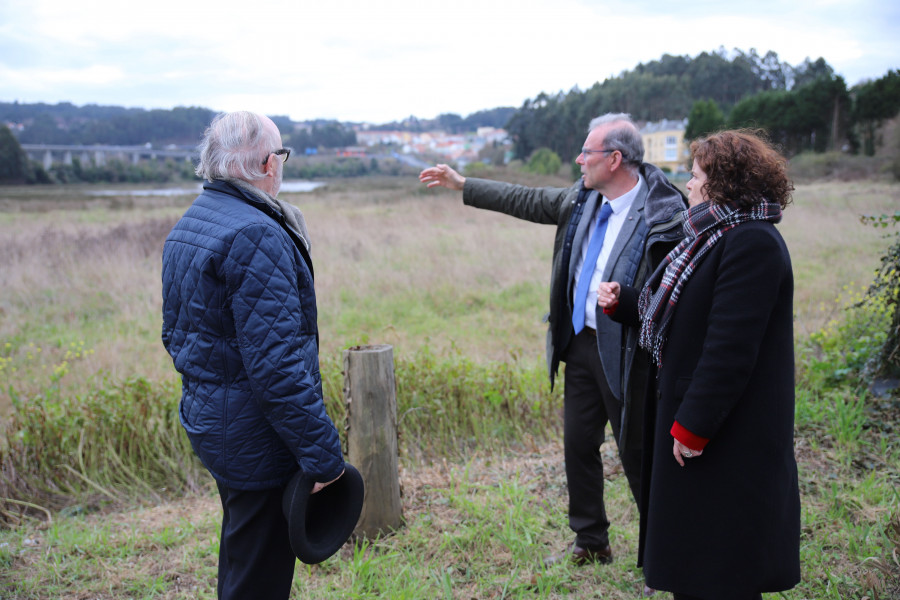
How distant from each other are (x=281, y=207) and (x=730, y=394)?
5.28ft

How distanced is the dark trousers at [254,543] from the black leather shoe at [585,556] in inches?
63.4

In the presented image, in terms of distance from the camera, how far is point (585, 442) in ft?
10.4

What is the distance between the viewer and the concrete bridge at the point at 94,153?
44.8 metres

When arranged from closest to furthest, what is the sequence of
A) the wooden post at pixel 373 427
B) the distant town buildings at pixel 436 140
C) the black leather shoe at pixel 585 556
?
1. the black leather shoe at pixel 585 556
2. the wooden post at pixel 373 427
3. the distant town buildings at pixel 436 140

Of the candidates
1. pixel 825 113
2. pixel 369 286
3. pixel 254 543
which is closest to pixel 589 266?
pixel 254 543

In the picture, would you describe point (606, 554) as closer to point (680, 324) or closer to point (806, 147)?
point (680, 324)

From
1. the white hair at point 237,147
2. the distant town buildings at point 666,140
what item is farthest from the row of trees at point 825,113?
the white hair at point 237,147

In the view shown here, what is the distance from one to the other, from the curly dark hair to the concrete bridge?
47299 millimetres

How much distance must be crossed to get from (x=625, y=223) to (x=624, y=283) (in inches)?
11.6

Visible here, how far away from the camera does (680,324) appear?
2.14m

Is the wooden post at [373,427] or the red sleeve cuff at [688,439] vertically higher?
the red sleeve cuff at [688,439]

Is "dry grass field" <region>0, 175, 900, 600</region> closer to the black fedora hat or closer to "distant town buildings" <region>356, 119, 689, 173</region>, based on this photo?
the black fedora hat

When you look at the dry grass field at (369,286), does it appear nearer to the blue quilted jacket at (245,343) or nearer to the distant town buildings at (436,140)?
the blue quilted jacket at (245,343)

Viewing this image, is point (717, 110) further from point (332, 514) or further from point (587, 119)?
point (332, 514)
